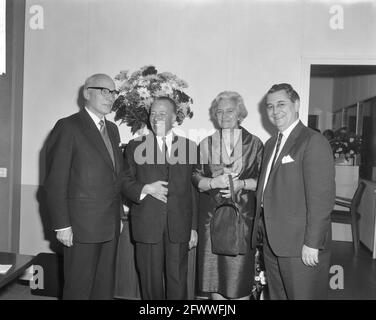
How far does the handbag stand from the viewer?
2426mm

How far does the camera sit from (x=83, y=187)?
2297mm

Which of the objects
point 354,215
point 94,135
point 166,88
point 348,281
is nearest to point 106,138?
point 94,135

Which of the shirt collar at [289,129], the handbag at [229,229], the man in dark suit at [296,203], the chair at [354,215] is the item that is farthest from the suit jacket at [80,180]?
the chair at [354,215]

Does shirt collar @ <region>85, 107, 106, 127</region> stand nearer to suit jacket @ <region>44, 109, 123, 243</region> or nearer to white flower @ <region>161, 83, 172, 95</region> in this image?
suit jacket @ <region>44, 109, 123, 243</region>

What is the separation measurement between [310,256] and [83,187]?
1376 mm

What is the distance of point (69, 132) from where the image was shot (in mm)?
2283

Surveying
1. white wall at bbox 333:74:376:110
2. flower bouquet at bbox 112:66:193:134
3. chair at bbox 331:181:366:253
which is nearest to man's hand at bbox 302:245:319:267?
flower bouquet at bbox 112:66:193:134

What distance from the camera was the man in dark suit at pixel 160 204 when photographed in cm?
239

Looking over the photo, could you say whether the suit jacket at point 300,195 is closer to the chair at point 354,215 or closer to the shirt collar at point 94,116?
the shirt collar at point 94,116

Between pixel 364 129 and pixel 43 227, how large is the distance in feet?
17.7

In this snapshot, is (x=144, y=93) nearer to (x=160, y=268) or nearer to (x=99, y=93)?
(x=99, y=93)

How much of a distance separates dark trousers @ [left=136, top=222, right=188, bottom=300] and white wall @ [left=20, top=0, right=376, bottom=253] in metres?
1.63
